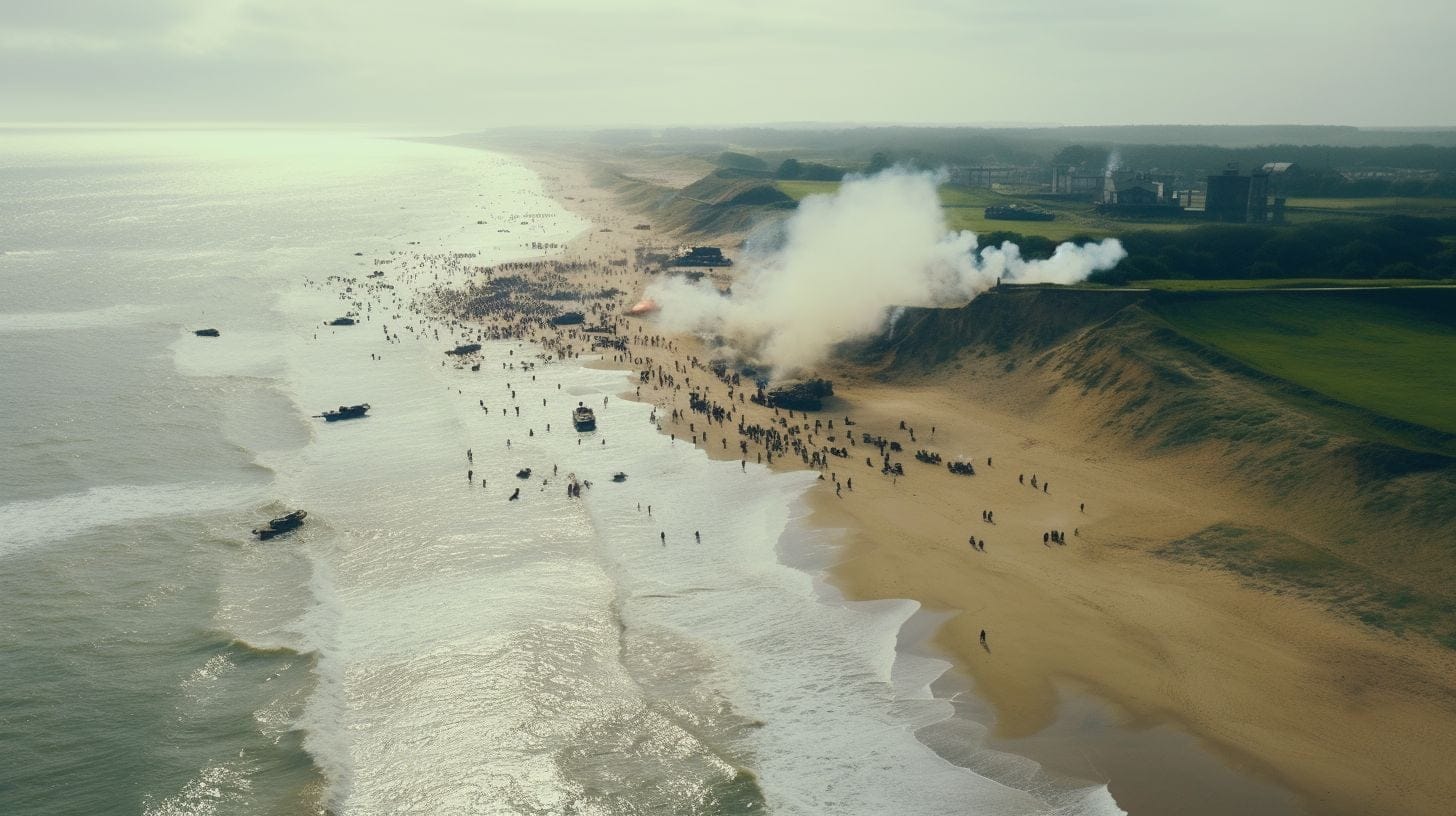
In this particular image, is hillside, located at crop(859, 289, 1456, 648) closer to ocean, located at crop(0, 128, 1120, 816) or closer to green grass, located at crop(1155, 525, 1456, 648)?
green grass, located at crop(1155, 525, 1456, 648)

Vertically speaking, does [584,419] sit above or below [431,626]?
above

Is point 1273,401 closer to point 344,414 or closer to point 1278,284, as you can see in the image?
point 1278,284

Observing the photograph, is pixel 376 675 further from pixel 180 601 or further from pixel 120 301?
pixel 120 301

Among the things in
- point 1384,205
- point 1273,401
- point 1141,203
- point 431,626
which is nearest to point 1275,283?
point 1273,401

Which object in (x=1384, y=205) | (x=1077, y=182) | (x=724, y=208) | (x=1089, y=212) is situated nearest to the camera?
(x=1089, y=212)

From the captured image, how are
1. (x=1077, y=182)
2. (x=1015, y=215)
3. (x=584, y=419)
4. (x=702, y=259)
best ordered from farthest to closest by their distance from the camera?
1. (x=1077, y=182)
2. (x=702, y=259)
3. (x=1015, y=215)
4. (x=584, y=419)

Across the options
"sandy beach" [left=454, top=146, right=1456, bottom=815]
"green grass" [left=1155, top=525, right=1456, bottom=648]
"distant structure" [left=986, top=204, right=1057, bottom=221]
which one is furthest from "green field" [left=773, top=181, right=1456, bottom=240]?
"green grass" [left=1155, top=525, right=1456, bottom=648]
